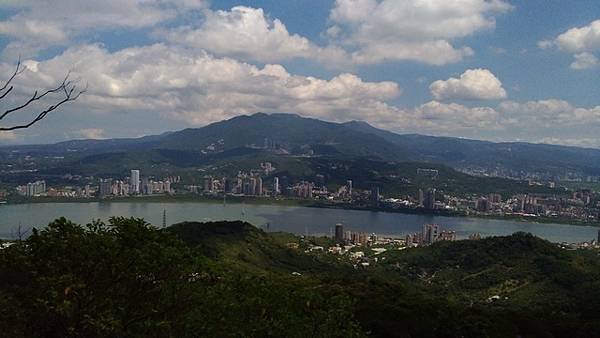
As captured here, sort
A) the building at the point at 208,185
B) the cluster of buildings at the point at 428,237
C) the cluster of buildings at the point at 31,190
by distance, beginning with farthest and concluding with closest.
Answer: the building at the point at 208,185 < the cluster of buildings at the point at 31,190 < the cluster of buildings at the point at 428,237

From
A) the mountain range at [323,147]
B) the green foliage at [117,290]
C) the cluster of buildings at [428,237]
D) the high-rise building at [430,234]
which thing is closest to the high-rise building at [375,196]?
the high-rise building at [430,234]

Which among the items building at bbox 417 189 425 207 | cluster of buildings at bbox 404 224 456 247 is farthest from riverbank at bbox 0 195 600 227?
cluster of buildings at bbox 404 224 456 247

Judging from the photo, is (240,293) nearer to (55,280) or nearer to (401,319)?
(55,280)

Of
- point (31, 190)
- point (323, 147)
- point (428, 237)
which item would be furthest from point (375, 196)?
point (323, 147)

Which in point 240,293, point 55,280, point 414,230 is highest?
point 55,280

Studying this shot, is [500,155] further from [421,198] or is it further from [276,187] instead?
[276,187]

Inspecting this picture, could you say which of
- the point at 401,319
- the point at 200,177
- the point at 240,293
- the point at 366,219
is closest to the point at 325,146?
the point at 200,177

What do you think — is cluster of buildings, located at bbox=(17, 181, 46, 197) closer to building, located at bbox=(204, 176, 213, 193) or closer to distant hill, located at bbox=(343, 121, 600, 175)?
building, located at bbox=(204, 176, 213, 193)

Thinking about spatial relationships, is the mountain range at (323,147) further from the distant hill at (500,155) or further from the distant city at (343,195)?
the distant city at (343,195)
